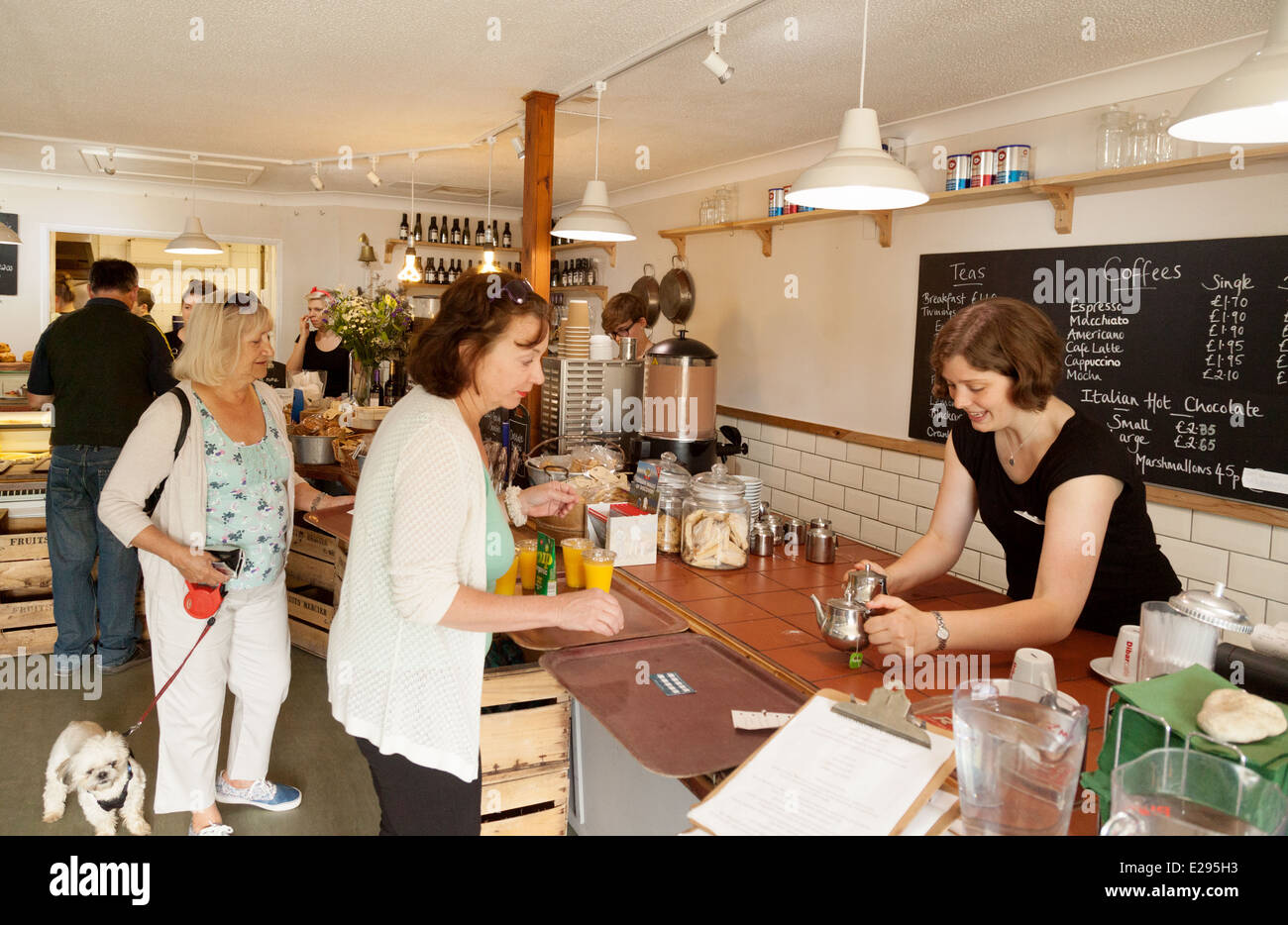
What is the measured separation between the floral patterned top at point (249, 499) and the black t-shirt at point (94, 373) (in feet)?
6.06

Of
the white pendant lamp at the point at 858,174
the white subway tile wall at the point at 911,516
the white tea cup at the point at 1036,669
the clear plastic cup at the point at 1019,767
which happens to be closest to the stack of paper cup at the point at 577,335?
the white subway tile wall at the point at 911,516

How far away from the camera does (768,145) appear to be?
5754mm

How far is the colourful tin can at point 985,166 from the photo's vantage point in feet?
14.5

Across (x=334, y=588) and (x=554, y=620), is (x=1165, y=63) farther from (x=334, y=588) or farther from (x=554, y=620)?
(x=334, y=588)

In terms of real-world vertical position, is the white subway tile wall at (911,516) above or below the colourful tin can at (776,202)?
below

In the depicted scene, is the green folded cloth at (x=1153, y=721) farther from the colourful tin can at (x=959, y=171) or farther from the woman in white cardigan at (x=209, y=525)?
the colourful tin can at (x=959, y=171)

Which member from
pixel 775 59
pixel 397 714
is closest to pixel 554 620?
pixel 397 714

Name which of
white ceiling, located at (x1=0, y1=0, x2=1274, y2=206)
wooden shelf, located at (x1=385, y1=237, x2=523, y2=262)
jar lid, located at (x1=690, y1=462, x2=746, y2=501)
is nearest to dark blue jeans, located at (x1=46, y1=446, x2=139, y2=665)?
white ceiling, located at (x1=0, y1=0, x2=1274, y2=206)

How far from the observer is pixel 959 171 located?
180 inches

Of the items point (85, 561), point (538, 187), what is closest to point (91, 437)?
point (85, 561)

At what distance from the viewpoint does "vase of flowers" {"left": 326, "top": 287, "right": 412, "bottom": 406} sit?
17.8ft

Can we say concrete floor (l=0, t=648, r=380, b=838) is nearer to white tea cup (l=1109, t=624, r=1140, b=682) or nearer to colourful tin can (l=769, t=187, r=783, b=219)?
white tea cup (l=1109, t=624, r=1140, b=682)

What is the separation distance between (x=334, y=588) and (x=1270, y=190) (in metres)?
4.37

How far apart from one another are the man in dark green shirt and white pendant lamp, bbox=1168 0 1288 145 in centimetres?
430
